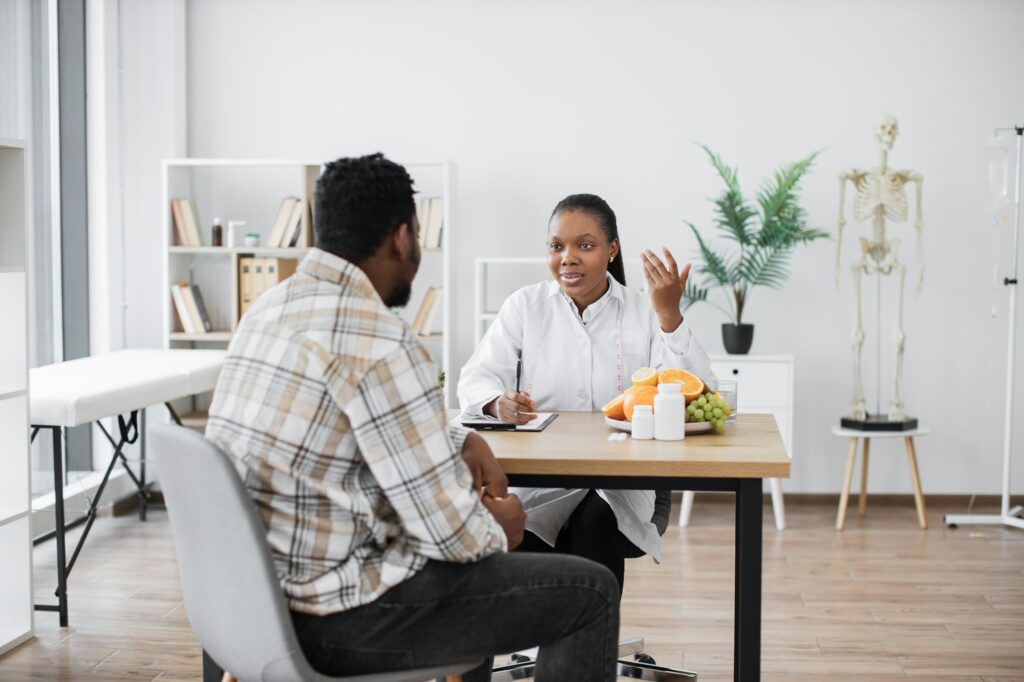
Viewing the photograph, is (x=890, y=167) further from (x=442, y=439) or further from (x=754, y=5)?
(x=442, y=439)

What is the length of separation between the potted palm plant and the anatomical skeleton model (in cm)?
18

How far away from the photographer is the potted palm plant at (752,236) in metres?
4.54

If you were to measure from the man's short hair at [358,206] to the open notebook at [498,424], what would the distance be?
2.29 feet

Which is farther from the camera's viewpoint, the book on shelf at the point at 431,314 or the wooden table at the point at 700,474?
the book on shelf at the point at 431,314

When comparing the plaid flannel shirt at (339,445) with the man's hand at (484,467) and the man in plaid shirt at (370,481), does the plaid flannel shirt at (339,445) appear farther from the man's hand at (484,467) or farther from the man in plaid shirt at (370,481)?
the man's hand at (484,467)

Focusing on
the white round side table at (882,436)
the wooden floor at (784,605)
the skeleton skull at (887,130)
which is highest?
the skeleton skull at (887,130)

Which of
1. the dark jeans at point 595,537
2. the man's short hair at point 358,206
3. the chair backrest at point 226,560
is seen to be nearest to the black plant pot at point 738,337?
the dark jeans at point 595,537

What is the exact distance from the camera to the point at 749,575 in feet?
6.63

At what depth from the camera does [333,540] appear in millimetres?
1640

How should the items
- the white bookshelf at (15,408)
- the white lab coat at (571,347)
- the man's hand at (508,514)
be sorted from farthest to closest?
1. the white bookshelf at (15,408)
2. the white lab coat at (571,347)
3. the man's hand at (508,514)

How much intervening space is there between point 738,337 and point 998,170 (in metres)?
1.26

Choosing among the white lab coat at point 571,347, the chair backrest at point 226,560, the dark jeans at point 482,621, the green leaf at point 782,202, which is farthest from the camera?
the green leaf at point 782,202

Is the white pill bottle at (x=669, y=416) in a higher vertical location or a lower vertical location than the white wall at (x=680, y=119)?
lower

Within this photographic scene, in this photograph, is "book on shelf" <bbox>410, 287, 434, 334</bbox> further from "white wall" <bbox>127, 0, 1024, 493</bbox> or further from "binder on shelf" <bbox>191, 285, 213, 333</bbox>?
"binder on shelf" <bbox>191, 285, 213, 333</bbox>
